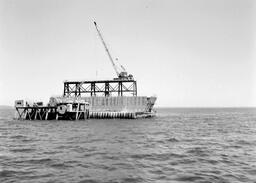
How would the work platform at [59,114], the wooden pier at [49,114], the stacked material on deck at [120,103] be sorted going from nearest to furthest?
the wooden pier at [49,114] → the work platform at [59,114] → the stacked material on deck at [120,103]

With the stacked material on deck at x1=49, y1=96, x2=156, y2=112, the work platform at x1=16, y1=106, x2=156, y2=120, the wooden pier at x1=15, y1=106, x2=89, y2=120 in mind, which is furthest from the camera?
the stacked material on deck at x1=49, y1=96, x2=156, y2=112

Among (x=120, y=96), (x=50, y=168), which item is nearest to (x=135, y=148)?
(x=50, y=168)

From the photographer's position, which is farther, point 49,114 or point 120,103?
point 120,103

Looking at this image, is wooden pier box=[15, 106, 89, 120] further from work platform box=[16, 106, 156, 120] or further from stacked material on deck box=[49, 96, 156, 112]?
stacked material on deck box=[49, 96, 156, 112]

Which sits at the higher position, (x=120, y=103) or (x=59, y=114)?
(x=120, y=103)

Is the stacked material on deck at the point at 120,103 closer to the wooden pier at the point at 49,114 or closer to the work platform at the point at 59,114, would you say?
the work platform at the point at 59,114

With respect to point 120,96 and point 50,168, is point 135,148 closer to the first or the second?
point 50,168

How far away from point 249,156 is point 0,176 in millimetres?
19812

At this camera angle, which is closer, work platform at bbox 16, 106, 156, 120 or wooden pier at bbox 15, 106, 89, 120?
wooden pier at bbox 15, 106, 89, 120

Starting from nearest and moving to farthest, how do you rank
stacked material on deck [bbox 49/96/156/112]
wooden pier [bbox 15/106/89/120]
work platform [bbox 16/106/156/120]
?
wooden pier [bbox 15/106/89/120]
work platform [bbox 16/106/156/120]
stacked material on deck [bbox 49/96/156/112]

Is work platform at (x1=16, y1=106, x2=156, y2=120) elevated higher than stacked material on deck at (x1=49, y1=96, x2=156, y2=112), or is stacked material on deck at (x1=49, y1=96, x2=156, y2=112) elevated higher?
stacked material on deck at (x1=49, y1=96, x2=156, y2=112)

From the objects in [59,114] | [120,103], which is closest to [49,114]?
[59,114]

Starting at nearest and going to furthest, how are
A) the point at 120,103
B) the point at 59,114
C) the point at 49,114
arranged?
the point at 59,114
the point at 49,114
the point at 120,103

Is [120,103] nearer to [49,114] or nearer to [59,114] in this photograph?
[59,114]
